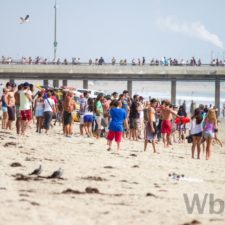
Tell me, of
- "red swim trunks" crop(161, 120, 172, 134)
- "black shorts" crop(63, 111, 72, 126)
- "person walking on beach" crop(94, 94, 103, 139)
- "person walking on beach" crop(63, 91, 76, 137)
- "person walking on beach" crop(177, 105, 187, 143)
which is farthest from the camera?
"person walking on beach" crop(177, 105, 187, 143)

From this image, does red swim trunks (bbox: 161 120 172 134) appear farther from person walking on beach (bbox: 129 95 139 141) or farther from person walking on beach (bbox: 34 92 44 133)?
person walking on beach (bbox: 34 92 44 133)

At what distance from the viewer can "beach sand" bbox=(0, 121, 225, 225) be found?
31.1 ft

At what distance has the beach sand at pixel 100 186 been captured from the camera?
9469 millimetres

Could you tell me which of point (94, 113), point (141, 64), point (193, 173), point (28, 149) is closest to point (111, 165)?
point (193, 173)

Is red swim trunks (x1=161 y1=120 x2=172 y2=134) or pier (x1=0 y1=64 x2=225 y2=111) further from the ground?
pier (x1=0 y1=64 x2=225 y2=111)

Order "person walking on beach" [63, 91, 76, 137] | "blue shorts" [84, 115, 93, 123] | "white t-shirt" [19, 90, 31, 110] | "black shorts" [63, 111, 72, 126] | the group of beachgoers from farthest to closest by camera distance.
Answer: "blue shorts" [84, 115, 93, 123], "black shorts" [63, 111, 72, 126], "person walking on beach" [63, 91, 76, 137], "white t-shirt" [19, 90, 31, 110], the group of beachgoers

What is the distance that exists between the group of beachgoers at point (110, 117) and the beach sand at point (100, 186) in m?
0.60

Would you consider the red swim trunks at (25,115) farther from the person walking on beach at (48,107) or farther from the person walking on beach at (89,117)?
the person walking on beach at (89,117)

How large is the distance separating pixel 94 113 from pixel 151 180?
1058 cm

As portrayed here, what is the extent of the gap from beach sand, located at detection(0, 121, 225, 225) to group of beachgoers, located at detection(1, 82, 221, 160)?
60cm

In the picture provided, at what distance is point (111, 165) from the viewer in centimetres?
1493

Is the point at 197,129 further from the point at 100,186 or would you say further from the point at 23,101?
the point at 100,186

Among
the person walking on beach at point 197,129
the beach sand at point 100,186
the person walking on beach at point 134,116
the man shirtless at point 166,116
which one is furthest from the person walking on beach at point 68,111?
the person walking on beach at point 197,129

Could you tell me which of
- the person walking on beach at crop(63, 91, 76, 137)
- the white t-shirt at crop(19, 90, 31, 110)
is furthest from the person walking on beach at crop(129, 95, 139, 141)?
the white t-shirt at crop(19, 90, 31, 110)
